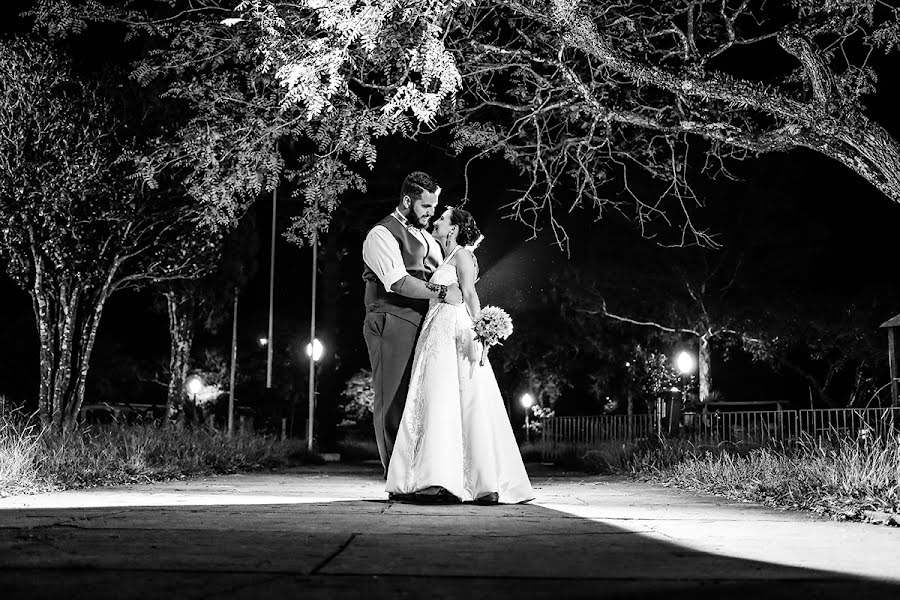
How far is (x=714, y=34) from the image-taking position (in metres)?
13.1

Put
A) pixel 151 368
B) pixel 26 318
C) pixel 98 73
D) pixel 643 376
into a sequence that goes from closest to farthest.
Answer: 1. pixel 98 73
2. pixel 643 376
3. pixel 26 318
4. pixel 151 368

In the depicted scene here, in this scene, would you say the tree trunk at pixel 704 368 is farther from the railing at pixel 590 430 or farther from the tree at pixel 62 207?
the tree at pixel 62 207

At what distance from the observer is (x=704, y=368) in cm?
3631

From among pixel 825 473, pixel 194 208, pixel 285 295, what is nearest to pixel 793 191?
pixel 285 295

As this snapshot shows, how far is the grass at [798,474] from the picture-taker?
24.1 feet

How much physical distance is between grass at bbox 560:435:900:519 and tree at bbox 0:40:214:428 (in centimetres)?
739

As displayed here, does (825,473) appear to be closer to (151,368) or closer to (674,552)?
(674,552)

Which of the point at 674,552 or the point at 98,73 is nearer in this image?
the point at 674,552

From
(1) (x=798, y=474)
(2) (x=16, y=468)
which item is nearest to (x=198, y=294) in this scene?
(2) (x=16, y=468)

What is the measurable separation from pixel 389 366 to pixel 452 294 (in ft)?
2.71

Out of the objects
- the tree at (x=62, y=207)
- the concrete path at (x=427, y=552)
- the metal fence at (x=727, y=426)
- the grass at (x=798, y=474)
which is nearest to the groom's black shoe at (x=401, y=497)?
the concrete path at (x=427, y=552)

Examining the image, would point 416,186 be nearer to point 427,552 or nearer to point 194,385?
point 427,552

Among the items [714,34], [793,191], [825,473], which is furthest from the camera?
[793,191]

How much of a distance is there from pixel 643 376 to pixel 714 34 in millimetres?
29250
